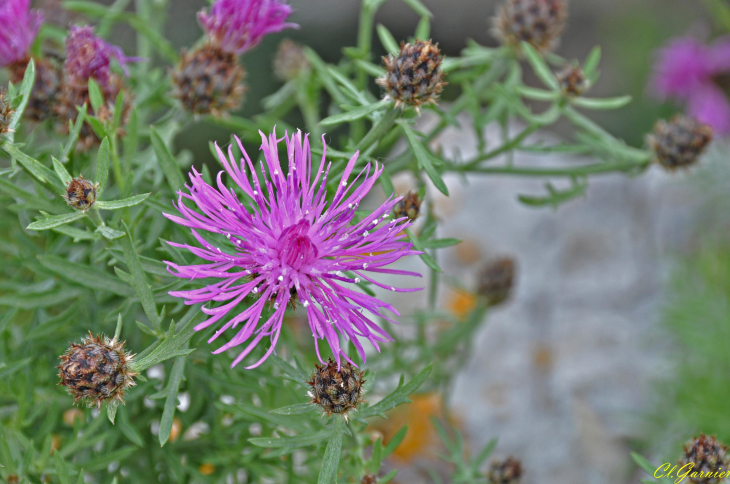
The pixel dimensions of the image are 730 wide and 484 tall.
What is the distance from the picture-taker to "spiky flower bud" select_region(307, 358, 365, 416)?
0.79m

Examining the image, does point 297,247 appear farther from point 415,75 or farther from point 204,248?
point 415,75

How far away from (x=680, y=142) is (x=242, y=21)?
3.01ft

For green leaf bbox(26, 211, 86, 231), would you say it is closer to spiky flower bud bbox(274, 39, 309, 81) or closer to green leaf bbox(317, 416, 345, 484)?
green leaf bbox(317, 416, 345, 484)

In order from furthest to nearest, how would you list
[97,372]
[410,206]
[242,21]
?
1. [242,21]
2. [410,206]
3. [97,372]

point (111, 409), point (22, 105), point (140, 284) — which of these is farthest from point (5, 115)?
point (111, 409)

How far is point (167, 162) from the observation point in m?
0.88

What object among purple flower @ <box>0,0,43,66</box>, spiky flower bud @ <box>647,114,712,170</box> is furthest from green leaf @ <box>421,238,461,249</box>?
purple flower @ <box>0,0,43,66</box>

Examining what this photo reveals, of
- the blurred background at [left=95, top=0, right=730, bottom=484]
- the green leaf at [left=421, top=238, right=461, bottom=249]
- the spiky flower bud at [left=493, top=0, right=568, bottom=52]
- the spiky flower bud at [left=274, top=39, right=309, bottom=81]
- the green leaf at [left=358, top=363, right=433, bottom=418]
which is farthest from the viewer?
the blurred background at [left=95, top=0, right=730, bottom=484]

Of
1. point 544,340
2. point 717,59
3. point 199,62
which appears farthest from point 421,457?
point 717,59

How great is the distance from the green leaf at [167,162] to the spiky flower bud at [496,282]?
94cm

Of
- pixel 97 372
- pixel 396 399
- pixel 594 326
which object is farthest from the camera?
pixel 594 326

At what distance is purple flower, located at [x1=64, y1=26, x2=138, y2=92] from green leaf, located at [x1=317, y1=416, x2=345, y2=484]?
661 mm

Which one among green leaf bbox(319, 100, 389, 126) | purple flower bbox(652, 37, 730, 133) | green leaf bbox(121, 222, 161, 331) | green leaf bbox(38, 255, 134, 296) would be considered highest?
purple flower bbox(652, 37, 730, 133)

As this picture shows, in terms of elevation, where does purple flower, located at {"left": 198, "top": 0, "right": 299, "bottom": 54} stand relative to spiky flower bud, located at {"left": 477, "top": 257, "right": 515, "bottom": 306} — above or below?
above
